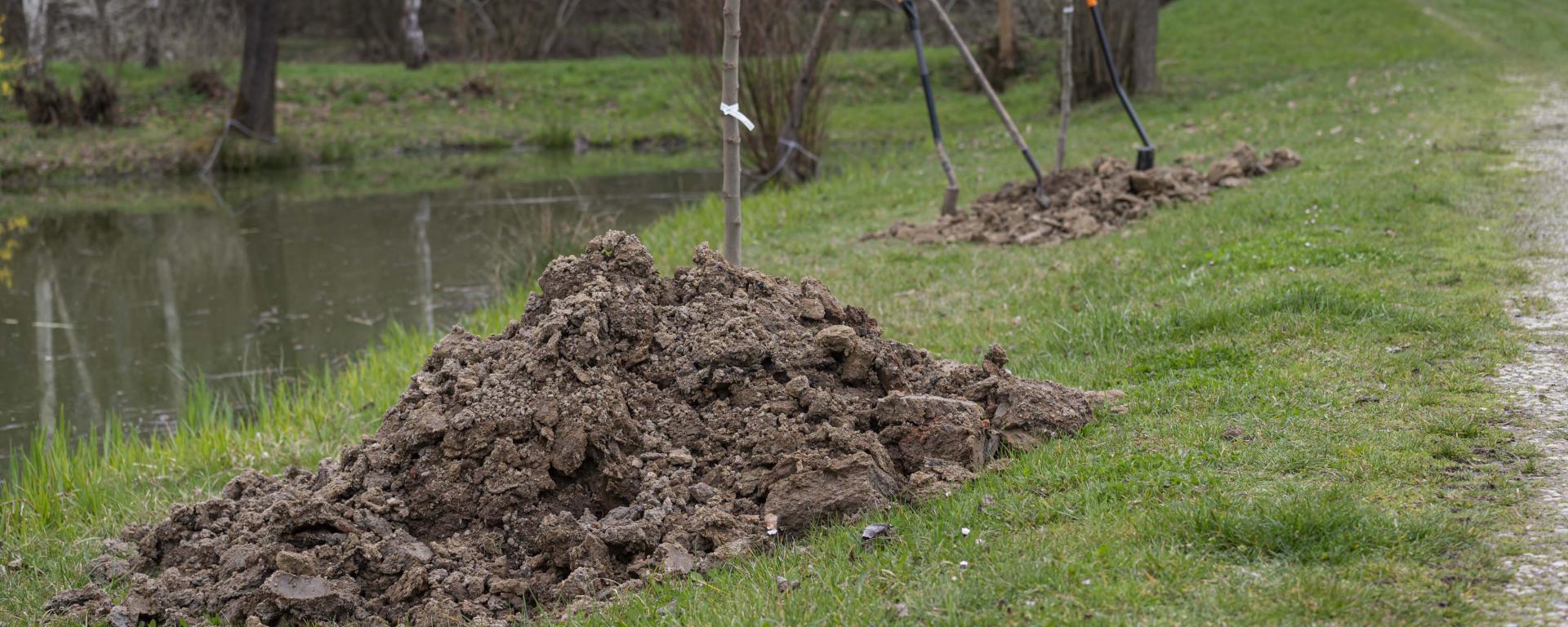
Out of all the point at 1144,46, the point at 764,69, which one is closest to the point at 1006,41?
the point at 1144,46

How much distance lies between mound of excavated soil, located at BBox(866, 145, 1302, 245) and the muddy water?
2704 millimetres

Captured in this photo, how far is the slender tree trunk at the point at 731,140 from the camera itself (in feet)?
18.2

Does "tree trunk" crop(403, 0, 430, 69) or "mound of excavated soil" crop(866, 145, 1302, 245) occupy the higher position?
"tree trunk" crop(403, 0, 430, 69)

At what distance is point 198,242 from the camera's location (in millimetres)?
14203

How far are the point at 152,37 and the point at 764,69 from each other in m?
18.4

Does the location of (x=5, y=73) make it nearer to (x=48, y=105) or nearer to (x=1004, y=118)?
(x=48, y=105)

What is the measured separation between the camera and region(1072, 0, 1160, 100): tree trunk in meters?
18.2

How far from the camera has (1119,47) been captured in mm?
18406

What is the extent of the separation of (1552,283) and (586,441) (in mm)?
4618

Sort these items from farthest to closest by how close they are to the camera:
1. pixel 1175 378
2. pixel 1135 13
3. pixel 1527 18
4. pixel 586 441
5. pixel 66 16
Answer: pixel 66 16, pixel 1527 18, pixel 1135 13, pixel 1175 378, pixel 586 441

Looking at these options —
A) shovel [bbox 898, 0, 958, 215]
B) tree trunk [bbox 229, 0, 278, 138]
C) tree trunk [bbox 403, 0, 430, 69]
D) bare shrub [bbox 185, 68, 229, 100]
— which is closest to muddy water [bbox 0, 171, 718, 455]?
shovel [bbox 898, 0, 958, 215]

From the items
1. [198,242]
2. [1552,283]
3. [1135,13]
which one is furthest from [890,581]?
[1135,13]

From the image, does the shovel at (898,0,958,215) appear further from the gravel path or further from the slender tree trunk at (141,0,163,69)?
the slender tree trunk at (141,0,163,69)

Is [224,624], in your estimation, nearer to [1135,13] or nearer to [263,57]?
[1135,13]
